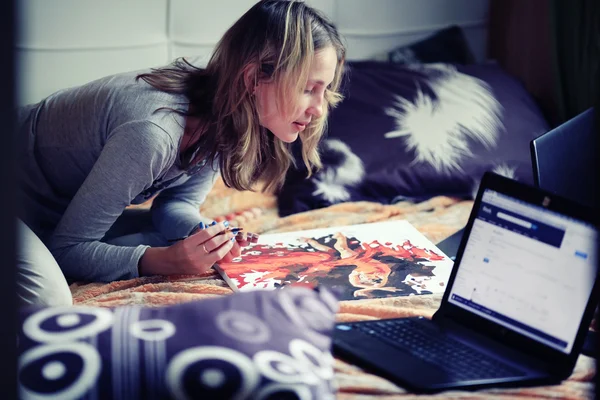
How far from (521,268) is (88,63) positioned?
143 centimetres

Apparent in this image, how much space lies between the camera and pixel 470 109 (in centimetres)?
222

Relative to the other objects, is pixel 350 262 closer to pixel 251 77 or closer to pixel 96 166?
pixel 251 77

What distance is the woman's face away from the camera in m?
1.56

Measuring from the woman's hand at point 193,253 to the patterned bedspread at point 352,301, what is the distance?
0.02 meters

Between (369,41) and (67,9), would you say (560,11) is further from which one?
(67,9)

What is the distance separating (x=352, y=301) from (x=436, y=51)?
1.32 meters

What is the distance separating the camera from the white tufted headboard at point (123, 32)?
2137 mm

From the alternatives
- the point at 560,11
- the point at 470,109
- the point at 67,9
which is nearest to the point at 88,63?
the point at 67,9

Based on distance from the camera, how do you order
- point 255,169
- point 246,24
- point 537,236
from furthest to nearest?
1. point 255,169
2. point 246,24
3. point 537,236

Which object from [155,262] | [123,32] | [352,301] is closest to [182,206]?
[155,262]

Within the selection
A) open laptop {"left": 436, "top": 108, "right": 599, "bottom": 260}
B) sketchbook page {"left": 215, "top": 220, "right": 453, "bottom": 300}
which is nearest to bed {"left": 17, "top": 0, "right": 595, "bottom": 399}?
sketchbook page {"left": 215, "top": 220, "right": 453, "bottom": 300}

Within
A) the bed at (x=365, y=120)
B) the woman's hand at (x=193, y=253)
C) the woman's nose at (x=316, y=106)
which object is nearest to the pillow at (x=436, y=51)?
the bed at (x=365, y=120)

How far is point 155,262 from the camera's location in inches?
61.5

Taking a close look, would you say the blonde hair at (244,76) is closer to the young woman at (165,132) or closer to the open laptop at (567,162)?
the young woman at (165,132)
